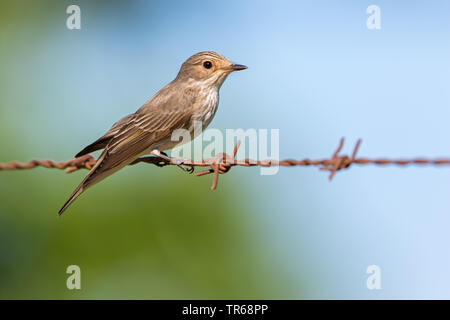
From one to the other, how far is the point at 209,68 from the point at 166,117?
103 cm

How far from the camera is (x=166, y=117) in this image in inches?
244

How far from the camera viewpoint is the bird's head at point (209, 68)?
680 cm

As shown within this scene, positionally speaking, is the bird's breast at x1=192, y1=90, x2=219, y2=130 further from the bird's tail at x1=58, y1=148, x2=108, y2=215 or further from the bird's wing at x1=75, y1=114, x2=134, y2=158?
the bird's tail at x1=58, y1=148, x2=108, y2=215

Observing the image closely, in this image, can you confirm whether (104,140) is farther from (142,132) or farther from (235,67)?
(235,67)

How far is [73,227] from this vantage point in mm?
7488

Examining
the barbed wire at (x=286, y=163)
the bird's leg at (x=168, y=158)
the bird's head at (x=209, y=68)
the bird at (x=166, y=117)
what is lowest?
the barbed wire at (x=286, y=163)

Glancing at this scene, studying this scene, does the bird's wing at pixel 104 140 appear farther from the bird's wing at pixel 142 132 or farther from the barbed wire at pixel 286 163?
the barbed wire at pixel 286 163

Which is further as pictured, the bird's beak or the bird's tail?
the bird's beak

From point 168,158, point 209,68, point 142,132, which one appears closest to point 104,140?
point 142,132

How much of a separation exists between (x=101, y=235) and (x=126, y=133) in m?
1.99

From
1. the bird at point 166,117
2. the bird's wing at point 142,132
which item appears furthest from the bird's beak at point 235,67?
the bird's wing at point 142,132

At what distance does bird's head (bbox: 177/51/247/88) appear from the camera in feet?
22.3

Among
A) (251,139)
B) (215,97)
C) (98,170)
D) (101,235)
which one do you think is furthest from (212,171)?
(101,235)

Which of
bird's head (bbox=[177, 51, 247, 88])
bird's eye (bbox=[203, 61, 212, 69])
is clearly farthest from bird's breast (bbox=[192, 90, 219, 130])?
bird's eye (bbox=[203, 61, 212, 69])
